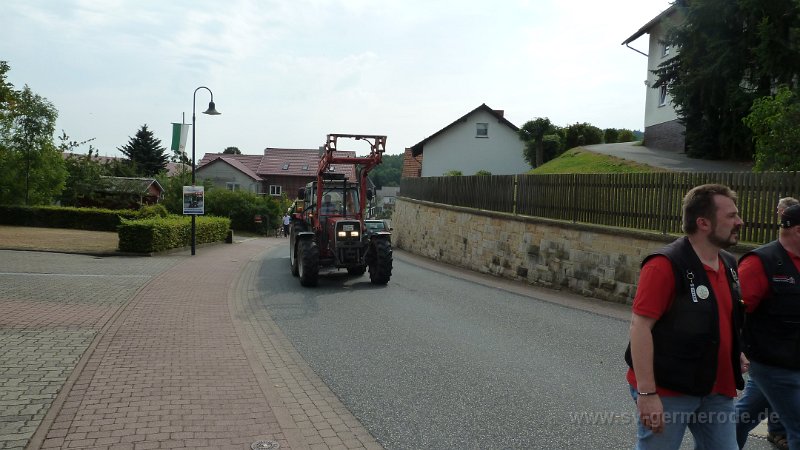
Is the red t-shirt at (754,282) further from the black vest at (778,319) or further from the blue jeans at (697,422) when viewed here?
the blue jeans at (697,422)

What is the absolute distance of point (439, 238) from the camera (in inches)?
905

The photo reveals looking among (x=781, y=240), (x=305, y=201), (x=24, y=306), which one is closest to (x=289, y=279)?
(x=305, y=201)

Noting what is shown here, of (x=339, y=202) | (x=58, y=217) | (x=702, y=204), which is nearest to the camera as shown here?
(x=702, y=204)

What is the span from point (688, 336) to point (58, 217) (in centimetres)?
3620

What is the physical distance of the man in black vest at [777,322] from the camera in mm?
3463

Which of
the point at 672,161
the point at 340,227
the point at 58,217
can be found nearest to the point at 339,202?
the point at 340,227

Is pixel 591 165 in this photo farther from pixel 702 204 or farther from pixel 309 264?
pixel 702 204

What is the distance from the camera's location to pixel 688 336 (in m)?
2.78

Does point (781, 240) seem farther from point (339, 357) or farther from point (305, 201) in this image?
point (305, 201)

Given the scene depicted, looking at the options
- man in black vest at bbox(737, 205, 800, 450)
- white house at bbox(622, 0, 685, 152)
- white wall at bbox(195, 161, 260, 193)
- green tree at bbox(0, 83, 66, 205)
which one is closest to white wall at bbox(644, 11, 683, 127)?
white house at bbox(622, 0, 685, 152)

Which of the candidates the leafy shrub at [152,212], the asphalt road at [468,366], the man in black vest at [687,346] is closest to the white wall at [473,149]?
the leafy shrub at [152,212]

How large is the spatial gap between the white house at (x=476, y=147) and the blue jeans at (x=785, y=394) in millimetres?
45437

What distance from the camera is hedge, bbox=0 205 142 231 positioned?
33.1m

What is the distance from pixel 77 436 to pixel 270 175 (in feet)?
231
